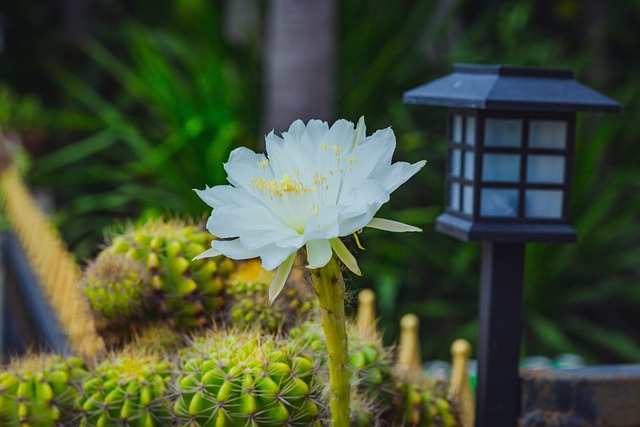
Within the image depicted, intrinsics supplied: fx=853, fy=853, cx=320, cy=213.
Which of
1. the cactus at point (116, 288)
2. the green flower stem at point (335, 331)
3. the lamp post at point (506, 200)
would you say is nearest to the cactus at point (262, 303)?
the cactus at point (116, 288)

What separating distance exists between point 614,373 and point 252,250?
105cm

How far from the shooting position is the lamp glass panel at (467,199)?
1790mm

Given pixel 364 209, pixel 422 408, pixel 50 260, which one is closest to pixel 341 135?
pixel 364 209

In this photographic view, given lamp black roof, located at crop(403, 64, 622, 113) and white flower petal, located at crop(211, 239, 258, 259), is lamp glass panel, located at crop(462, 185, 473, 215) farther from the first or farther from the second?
white flower petal, located at crop(211, 239, 258, 259)

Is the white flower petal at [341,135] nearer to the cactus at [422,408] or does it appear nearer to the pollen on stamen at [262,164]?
the pollen on stamen at [262,164]

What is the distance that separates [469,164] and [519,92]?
0.21 m

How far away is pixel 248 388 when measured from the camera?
127cm

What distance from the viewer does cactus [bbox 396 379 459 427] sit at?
1.59m

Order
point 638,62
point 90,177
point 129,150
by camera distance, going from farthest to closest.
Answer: point 638,62 < point 129,150 < point 90,177

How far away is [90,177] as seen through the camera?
5148 millimetres

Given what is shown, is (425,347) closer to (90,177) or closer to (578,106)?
(90,177)

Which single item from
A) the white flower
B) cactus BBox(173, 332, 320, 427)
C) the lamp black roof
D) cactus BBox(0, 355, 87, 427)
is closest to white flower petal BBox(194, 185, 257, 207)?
the white flower

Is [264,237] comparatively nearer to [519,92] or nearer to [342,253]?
[342,253]

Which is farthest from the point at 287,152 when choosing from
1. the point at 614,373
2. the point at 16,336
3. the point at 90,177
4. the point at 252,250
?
the point at 90,177
